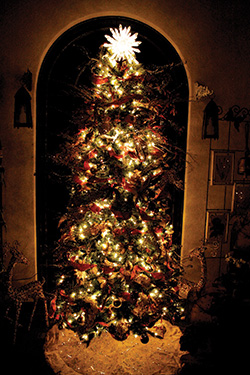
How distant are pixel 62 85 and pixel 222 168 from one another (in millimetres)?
2640

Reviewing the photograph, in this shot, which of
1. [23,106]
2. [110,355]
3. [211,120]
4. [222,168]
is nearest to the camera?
[110,355]

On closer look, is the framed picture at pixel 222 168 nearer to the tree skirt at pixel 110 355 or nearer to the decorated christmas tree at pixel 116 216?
the decorated christmas tree at pixel 116 216

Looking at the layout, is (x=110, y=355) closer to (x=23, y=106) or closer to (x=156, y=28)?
(x=23, y=106)

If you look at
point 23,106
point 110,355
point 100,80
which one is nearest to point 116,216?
point 100,80

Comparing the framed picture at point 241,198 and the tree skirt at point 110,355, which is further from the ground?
the framed picture at point 241,198

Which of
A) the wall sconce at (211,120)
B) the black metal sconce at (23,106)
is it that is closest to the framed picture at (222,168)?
the wall sconce at (211,120)

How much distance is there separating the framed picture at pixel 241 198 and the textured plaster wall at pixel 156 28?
19.4 inches

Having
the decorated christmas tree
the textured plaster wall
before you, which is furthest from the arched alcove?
the decorated christmas tree

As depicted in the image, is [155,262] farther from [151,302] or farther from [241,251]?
[241,251]

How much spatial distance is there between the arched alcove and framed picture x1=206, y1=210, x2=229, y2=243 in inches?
19.0

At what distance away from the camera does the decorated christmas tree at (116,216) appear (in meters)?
2.59

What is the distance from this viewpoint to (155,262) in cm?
283

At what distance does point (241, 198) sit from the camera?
3.98 meters

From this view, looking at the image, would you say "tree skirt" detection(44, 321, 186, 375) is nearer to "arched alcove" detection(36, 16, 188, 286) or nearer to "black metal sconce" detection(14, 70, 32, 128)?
"arched alcove" detection(36, 16, 188, 286)
